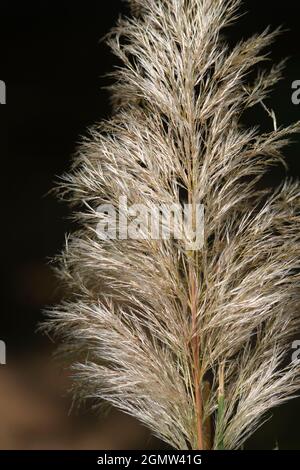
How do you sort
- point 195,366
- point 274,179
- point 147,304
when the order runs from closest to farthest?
point 195,366 → point 147,304 → point 274,179

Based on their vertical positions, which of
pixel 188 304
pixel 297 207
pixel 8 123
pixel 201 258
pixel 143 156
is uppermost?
pixel 8 123

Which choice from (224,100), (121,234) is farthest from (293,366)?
(224,100)

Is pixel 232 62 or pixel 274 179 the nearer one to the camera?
pixel 232 62

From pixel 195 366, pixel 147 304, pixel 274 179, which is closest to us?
pixel 195 366

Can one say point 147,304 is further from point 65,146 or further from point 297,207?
point 65,146

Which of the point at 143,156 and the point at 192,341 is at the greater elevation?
the point at 143,156

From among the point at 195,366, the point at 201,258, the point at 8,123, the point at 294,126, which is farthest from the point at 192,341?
the point at 8,123
